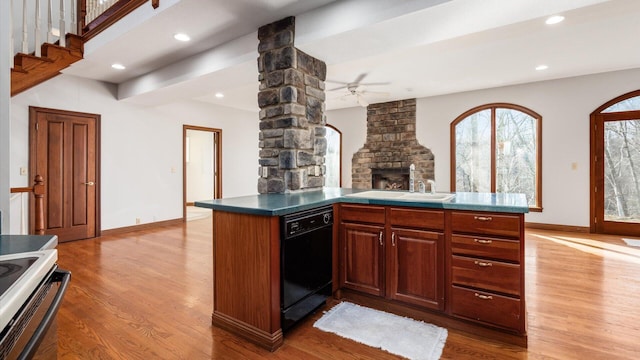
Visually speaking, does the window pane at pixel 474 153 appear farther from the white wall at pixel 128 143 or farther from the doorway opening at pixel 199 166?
the doorway opening at pixel 199 166

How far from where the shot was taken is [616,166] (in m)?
5.07

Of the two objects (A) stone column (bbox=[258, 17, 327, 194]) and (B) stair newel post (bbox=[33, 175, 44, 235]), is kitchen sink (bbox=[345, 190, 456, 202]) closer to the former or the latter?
(A) stone column (bbox=[258, 17, 327, 194])

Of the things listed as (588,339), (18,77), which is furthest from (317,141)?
(18,77)

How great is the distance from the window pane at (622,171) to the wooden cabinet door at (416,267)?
4.90 m

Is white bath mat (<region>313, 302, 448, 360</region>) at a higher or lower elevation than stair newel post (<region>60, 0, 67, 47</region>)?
lower

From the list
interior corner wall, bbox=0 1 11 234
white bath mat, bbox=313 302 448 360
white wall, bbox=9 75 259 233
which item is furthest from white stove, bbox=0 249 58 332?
white wall, bbox=9 75 259 233

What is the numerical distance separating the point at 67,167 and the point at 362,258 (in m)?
4.96

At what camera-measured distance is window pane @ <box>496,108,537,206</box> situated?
576 cm

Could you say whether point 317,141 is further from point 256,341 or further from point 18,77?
point 18,77

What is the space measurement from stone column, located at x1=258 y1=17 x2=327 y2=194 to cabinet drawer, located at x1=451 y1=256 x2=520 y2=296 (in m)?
1.59

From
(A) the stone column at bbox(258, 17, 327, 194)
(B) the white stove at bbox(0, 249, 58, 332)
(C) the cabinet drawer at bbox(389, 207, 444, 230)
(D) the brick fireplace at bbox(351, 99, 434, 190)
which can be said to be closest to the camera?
(B) the white stove at bbox(0, 249, 58, 332)

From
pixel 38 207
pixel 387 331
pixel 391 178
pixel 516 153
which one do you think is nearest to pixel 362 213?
pixel 387 331

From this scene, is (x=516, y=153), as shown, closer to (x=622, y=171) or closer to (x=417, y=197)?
(x=622, y=171)

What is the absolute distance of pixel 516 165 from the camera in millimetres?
5898
